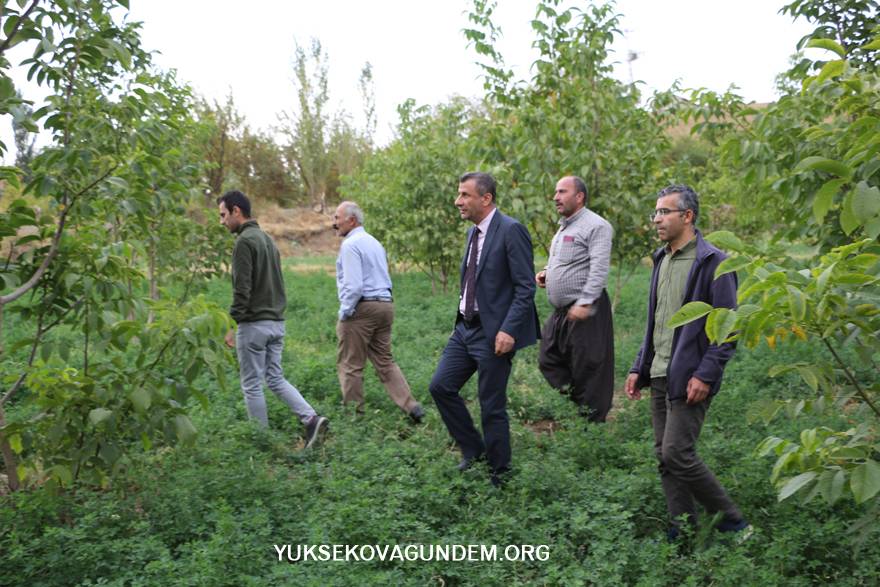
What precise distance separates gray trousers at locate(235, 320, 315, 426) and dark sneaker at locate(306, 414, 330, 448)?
0.06 meters

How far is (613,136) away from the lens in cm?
939

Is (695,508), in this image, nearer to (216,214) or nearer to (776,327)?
(776,327)

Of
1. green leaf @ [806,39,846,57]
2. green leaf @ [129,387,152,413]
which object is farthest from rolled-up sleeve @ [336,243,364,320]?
green leaf @ [806,39,846,57]

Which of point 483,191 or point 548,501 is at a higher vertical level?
point 483,191

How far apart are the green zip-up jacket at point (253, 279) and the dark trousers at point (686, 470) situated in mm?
3354

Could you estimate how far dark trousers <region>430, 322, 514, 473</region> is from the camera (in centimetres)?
523

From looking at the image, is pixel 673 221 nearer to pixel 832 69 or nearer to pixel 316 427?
pixel 832 69

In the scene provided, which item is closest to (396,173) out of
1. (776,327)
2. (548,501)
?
(548,501)

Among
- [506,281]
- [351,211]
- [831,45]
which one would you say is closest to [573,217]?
[506,281]

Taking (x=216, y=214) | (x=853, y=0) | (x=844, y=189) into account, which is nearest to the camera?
(x=844, y=189)

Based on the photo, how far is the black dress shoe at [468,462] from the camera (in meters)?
5.48

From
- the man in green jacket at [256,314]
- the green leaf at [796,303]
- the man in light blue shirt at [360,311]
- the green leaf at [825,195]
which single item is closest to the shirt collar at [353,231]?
the man in light blue shirt at [360,311]

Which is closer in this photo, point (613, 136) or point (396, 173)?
point (613, 136)

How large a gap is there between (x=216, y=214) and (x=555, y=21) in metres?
4.97
